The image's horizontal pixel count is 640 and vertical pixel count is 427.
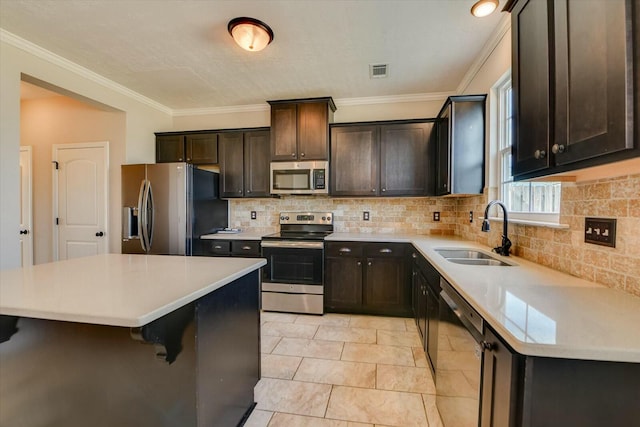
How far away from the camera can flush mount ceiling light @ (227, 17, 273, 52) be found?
211cm

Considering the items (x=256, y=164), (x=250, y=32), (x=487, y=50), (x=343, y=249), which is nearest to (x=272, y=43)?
(x=250, y=32)

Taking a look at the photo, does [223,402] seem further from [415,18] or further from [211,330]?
[415,18]

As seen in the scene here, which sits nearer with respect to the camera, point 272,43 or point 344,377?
point 344,377

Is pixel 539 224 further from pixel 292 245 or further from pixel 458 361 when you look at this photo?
pixel 292 245

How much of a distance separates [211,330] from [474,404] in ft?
3.79

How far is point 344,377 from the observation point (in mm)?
2059

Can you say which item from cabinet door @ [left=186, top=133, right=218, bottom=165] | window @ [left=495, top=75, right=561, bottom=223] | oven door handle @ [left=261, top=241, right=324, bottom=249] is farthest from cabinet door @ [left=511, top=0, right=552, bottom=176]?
cabinet door @ [left=186, top=133, right=218, bottom=165]

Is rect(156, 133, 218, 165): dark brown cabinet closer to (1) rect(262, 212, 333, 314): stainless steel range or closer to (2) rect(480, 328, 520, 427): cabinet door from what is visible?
(1) rect(262, 212, 333, 314): stainless steel range

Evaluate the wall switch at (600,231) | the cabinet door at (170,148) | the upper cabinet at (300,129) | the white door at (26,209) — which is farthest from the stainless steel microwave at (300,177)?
the white door at (26,209)

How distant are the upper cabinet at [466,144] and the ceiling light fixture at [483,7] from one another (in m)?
0.69

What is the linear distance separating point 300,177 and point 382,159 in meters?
1.03

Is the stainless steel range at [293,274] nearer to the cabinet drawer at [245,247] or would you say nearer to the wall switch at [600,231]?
the cabinet drawer at [245,247]

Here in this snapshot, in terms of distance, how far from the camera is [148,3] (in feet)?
6.47

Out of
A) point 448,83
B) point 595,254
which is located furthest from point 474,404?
point 448,83
